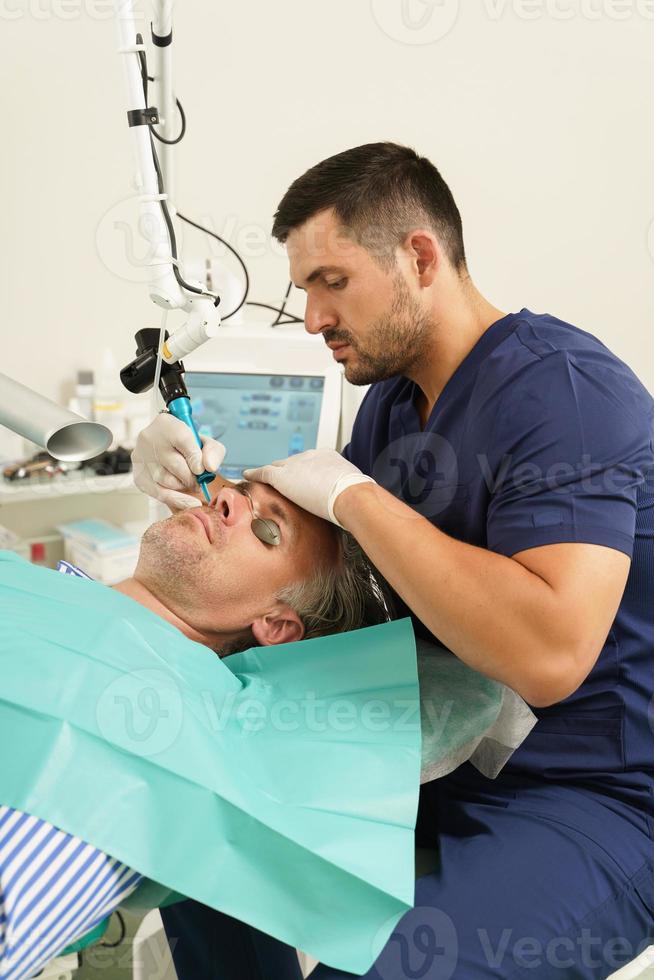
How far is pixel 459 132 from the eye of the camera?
2721 millimetres

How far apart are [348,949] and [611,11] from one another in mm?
2777

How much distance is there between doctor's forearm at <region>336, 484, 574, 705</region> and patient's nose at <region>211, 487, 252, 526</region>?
289mm

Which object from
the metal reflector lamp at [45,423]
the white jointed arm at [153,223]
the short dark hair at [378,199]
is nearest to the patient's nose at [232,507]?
the white jointed arm at [153,223]

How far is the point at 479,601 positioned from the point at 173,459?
588 millimetres

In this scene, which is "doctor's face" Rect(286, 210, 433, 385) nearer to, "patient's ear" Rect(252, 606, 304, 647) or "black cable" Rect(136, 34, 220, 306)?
"black cable" Rect(136, 34, 220, 306)

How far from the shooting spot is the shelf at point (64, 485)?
227cm

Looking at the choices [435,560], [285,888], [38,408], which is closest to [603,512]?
[435,560]

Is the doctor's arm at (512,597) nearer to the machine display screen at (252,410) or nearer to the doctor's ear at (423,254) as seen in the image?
the doctor's ear at (423,254)

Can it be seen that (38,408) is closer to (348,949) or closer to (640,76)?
(348,949)

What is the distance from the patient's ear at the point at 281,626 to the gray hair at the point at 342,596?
1 centimetres

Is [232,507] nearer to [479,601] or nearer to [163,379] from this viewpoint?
[163,379]

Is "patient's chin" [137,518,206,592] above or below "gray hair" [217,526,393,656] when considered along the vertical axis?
above

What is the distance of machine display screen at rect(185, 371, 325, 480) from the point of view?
1979 mm

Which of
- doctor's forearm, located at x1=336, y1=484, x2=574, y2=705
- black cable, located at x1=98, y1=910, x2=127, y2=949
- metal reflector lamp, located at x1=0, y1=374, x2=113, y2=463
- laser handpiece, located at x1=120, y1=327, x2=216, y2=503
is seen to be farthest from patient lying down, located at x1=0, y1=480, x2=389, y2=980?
black cable, located at x1=98, y1=910, x2=127, y2=949
